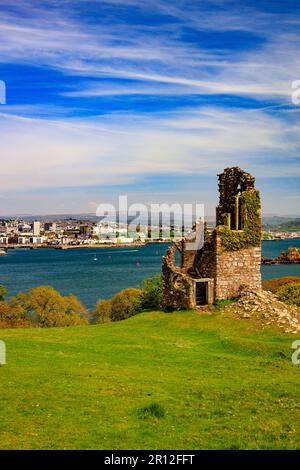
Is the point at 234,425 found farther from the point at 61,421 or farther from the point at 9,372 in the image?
the point at 9,372

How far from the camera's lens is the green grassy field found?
11.5 m

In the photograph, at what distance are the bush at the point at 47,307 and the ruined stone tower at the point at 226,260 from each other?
20.7 m

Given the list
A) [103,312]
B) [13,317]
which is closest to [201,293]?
[13,317]

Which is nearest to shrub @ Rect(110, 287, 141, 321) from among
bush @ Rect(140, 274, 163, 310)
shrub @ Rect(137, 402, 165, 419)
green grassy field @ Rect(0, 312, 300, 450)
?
bush @ Rect(140, 274, 163, 310)

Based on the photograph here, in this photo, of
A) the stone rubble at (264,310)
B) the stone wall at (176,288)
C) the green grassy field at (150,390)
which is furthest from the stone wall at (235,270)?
the green grassy field at (150,390)

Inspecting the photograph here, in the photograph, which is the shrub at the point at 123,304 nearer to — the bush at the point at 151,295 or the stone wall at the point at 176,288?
the bush at the point at 151,295

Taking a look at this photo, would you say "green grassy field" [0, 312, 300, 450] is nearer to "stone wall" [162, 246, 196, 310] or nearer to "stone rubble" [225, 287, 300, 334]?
"stone rubble" [225, 287, 300, 334]

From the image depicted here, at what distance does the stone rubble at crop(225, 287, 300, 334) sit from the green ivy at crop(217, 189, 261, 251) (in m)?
2.67

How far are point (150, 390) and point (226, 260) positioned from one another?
15416 mm

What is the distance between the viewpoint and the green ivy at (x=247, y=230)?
97.0ft

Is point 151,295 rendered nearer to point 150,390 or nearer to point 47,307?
point 47,307

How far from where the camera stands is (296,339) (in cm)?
2303

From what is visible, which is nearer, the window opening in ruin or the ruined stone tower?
the ruined stone tower
